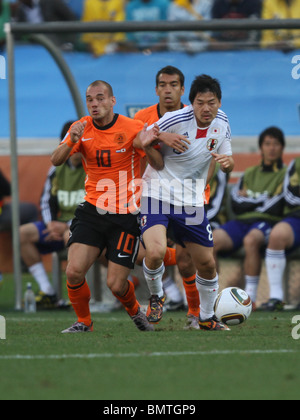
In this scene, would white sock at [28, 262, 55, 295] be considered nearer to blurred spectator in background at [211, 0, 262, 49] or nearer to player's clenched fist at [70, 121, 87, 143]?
player's clenched fist at [70, 121, 87, 143]

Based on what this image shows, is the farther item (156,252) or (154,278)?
(154,278)

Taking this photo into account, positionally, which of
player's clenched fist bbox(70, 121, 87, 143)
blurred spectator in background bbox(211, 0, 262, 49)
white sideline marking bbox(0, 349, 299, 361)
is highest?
blurred spectator in background bbox(211, 0, 262, 49)

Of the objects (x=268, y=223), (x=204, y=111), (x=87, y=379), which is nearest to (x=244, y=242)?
(x=268, y=223)

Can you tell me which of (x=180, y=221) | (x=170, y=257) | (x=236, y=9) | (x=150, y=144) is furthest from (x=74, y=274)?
(x=236, y=9)

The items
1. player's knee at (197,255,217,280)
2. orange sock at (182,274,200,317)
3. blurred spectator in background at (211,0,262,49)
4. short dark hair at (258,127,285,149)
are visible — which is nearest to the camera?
player's knee at (197,255,217,280)

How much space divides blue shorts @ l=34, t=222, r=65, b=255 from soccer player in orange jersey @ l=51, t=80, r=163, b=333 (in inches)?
116

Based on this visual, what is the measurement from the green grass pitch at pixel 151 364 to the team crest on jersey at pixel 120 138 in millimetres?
1542

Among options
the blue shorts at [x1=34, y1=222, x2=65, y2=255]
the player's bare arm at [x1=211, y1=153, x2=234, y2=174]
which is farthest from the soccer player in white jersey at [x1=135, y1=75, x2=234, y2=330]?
the blue shorts at [x1=34, y1=222, x2=65, y2=255]

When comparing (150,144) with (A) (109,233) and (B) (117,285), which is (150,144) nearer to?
(A) (109,233)

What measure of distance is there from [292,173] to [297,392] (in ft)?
18.7

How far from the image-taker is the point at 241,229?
10.3 m

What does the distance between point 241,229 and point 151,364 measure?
16.3 feet

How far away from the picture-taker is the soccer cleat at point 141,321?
7.53 metres

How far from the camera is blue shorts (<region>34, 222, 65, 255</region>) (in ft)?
34.1
